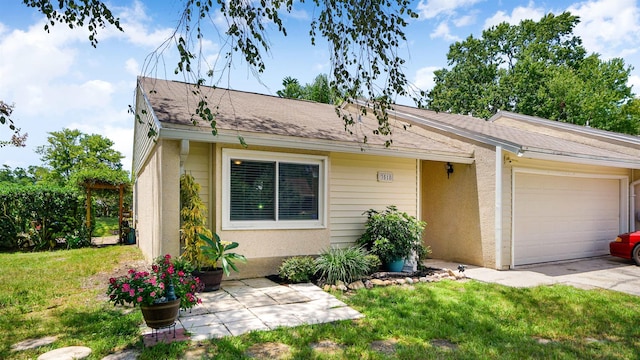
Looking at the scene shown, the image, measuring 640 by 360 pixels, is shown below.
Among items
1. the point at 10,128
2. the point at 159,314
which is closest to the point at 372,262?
the point at 159,314

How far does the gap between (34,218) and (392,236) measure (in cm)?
1089

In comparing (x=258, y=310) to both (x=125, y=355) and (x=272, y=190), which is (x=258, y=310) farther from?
(x=272, y=190)

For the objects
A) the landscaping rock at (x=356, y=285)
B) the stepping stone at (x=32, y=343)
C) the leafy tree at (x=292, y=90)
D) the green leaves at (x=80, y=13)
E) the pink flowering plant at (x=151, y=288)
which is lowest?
the landscaping rock at (x=356, y=285)

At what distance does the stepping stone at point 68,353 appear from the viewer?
11.7 feet

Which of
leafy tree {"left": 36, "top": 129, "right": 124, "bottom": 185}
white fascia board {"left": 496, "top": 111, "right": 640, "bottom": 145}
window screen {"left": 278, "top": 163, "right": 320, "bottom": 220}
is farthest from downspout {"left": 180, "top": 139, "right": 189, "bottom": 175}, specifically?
leafy tree {"left": 36, "top": 129, "right": 124, "bottom": 185}

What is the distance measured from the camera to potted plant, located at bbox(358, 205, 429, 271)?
732 cm

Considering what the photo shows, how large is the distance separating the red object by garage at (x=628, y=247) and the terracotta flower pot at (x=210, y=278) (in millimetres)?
9081

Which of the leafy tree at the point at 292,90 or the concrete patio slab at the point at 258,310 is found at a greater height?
the leafy tree at the point at 292,90

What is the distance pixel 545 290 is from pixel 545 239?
325cm

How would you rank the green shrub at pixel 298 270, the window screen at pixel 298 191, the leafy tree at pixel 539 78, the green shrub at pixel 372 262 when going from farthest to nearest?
the leafy tree at pixel 539 78 → the window screen at pixel 298 191 → the green shrub at pixel 372 262 → the green shrub at pixel 298 270

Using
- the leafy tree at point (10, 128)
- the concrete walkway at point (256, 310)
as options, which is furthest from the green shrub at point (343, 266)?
the leafy tree at point (10, 128)

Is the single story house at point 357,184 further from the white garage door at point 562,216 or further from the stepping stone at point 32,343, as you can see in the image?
the stepping stone at point 32,343

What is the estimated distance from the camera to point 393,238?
7.39 meters

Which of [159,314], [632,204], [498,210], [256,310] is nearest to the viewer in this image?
[159,314]
